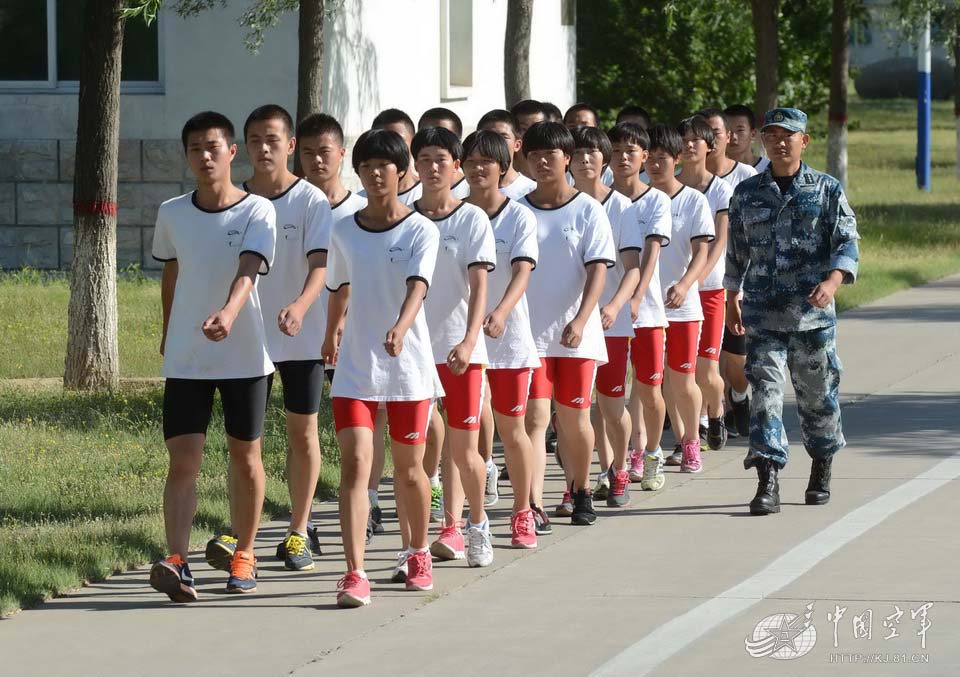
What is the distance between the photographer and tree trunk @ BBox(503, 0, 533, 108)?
57.7 ft

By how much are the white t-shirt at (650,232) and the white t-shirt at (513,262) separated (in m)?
1.14

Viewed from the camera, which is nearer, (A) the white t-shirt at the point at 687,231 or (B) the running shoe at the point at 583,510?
(B) the running shoe at the point at 583,510

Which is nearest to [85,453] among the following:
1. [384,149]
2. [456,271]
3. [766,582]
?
[456,271]

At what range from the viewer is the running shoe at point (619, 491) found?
359 inches

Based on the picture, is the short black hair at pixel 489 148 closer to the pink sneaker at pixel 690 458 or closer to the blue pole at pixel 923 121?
the pink sneaker at pixel 690 458

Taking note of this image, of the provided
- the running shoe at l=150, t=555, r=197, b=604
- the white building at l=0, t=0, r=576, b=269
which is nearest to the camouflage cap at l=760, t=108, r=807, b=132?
the running shoe at l=150, t=555, r=197, b=604

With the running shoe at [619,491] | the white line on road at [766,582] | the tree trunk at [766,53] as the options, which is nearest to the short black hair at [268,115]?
the running shoe at [619,491]

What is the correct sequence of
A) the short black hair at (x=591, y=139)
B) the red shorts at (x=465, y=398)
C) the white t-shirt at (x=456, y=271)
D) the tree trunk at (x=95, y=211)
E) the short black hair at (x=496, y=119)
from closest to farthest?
the white t-shirt at (x=456, y=271) < the red shorts at (x=465, y=398) < the short black hair at (x=591, y=139) < the short black hair at (x=496, y=119) < the tree trunk at (x=95, y=211)

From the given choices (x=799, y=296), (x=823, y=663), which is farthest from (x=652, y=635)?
(x=799, y=296)

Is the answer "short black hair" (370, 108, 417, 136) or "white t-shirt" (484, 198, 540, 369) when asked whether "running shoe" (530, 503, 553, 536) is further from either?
"short black hair" (370, 108, 417, 136)

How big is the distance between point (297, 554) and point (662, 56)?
34.5 meters

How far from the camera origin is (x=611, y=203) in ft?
30.3

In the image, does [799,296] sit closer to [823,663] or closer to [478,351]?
[478,351]

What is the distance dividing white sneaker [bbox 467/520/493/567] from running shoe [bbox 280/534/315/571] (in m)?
0.67
